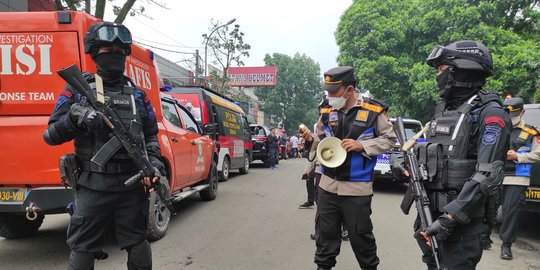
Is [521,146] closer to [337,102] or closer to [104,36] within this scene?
[337,102]

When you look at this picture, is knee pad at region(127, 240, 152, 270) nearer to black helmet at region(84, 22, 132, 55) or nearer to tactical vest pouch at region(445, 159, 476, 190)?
black helmet at region(84, 22, 132, 55)

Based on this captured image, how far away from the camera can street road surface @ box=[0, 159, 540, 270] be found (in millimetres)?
3979

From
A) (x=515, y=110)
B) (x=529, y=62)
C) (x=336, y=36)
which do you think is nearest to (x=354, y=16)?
(x=336, y=36)

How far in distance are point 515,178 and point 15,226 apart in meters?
6.08

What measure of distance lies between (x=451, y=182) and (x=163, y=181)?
190 centimetres

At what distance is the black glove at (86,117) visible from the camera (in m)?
2.26

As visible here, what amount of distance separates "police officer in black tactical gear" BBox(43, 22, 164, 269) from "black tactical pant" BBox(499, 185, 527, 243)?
13.1ft

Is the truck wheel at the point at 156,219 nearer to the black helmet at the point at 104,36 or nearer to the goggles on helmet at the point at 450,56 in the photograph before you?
the black helmet at the point at 104,36

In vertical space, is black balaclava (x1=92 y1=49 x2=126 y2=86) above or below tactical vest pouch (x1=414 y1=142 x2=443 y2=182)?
above

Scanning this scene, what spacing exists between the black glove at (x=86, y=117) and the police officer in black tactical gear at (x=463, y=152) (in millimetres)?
2065

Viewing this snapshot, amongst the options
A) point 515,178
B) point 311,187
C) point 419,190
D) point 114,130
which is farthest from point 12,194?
point 515,178

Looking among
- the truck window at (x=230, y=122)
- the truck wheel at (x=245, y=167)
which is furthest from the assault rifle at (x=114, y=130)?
the truck wheel at (x=245, y=167)

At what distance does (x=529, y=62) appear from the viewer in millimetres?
13258

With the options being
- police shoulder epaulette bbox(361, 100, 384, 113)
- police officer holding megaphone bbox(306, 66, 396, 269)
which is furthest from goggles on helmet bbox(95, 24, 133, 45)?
police shoulder epaulette bbox(361, 100, 384, 113)
